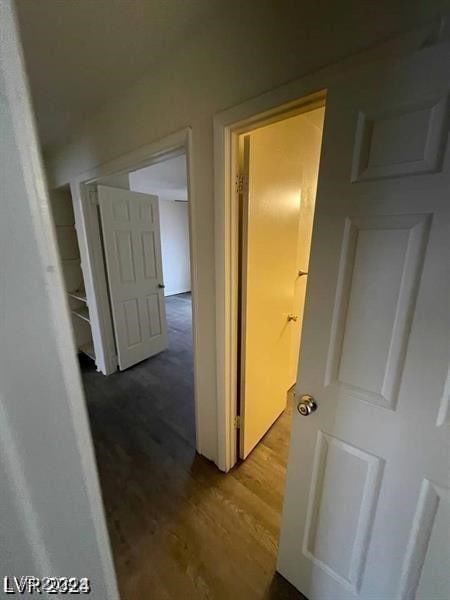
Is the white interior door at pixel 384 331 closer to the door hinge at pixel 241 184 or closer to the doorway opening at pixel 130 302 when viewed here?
the door hinge at pixel 241 184

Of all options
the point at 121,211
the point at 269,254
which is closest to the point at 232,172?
the point at 269,254

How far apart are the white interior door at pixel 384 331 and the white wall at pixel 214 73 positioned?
266mm

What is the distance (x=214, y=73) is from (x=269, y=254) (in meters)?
0.90

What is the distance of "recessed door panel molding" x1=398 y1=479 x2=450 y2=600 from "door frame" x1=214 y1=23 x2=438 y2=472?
0.92 metres

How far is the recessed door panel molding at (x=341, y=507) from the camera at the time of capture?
77 centimetres

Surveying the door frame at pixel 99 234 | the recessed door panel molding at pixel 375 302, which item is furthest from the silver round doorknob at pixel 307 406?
the door frame at pixel 99 234

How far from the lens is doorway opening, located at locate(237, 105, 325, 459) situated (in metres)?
1.27

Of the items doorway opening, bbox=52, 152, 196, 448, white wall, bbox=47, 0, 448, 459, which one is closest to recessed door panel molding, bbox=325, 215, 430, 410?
white wall, bbox=47, 0, 448, 459

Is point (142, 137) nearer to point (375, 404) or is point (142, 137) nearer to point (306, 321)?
point (306, 321)

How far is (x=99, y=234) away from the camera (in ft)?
7.83

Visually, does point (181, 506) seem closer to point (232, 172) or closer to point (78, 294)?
point (232, 172)

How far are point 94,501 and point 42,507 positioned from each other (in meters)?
0.09

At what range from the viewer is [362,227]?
67 centimetres

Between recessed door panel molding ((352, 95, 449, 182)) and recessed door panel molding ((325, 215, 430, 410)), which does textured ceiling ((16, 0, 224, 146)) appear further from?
recessed door panel molding ((325, 215, 430, 410))
